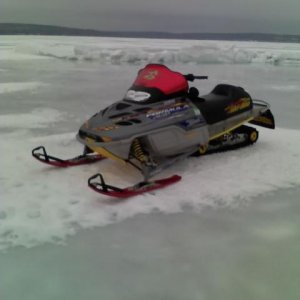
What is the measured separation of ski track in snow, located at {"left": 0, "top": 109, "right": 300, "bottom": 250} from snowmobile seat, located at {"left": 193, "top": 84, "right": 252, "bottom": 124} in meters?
0.36

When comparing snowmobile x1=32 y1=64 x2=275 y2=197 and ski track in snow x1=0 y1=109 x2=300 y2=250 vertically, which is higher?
snowmobile x1=32 y1=64 x2=275 y2=197

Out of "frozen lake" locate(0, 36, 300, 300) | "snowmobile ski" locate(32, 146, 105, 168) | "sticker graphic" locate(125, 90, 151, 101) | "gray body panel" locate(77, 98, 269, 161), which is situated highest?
"sticker graphic" locate(125, 90, 151, 101)

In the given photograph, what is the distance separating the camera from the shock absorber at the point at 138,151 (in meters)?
2.90

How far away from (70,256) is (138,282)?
1.26 feet

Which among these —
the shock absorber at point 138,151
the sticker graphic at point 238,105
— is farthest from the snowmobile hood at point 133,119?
the sticker graphic at point 238,105

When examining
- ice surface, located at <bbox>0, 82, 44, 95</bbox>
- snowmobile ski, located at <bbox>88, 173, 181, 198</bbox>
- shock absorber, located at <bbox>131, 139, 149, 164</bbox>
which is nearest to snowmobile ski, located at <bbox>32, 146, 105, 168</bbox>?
snowmobile ski, located at <bbox>88, 173, 181, 198</bbox>

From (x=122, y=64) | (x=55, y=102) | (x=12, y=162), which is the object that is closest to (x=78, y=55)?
(x=122, y=64)

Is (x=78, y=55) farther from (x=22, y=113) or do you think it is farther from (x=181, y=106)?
(x=181, y=106)

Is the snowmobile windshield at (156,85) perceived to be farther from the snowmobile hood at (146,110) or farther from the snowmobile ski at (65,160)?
the snowmobile ski at (65,160)

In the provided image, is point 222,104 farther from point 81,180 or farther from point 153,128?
point 81,180

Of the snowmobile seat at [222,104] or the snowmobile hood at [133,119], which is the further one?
the snowmobile seat at [222,104]

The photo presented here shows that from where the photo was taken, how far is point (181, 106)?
313 cm

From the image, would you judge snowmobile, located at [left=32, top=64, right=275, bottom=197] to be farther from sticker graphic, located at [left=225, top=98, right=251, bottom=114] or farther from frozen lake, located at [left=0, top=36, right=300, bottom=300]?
frozen lake, located at [left=0, top=36, right=300, bottom=300]

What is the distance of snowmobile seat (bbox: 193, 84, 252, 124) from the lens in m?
3.35
